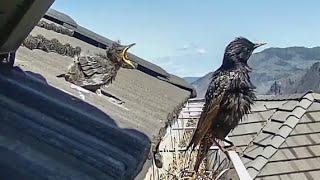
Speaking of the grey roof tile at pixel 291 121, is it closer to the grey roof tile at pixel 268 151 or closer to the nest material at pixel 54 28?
the grey roof tile at pixel 268 151

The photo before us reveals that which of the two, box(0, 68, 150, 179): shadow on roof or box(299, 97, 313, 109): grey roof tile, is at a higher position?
box(299, 97, 313, 109): grey roof tile

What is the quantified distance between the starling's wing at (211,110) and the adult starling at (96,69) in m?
0.74

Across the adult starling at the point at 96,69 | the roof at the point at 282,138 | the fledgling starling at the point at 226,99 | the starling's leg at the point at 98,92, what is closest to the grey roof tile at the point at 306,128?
the roof at the point at 282,138

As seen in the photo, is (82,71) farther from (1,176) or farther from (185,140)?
(185,140)

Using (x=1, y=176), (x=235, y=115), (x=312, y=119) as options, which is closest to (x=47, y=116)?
(x=1, y=176)

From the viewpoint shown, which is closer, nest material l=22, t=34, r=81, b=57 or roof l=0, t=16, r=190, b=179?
roof l=0, t=16, r=190, b=179

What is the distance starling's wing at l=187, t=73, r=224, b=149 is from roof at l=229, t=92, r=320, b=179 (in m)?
1.96

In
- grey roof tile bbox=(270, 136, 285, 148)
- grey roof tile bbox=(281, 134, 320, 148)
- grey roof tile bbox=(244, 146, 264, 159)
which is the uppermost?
grey roof tile bbox=(281, 134, 320, 148)

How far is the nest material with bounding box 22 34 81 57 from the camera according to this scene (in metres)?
3.97

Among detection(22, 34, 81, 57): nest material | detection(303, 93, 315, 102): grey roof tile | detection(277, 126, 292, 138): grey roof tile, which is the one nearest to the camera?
detection(22, 34, 81, 57): nest material

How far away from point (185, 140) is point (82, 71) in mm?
3579

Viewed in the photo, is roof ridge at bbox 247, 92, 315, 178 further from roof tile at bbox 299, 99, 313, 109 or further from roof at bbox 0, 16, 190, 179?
roof at bbox 0, 16, 190, 179

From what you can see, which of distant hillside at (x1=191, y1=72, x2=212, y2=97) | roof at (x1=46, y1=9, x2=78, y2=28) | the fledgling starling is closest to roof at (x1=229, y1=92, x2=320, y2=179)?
distant hillside at (x1=191, y1=72, x2=212, y2=97)

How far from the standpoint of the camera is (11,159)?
1.56m
